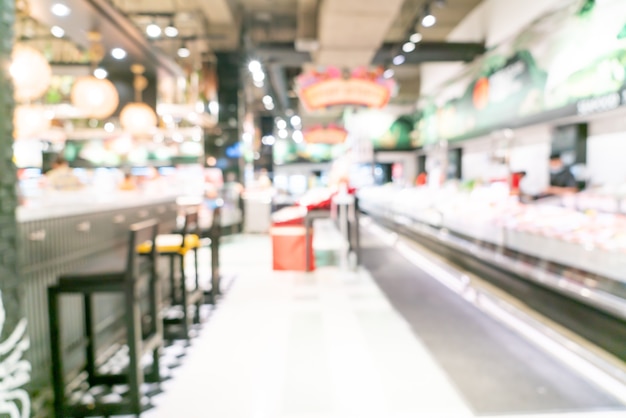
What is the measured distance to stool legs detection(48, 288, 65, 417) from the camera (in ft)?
7.63

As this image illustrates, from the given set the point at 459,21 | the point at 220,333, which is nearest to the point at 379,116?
the point at 459,21

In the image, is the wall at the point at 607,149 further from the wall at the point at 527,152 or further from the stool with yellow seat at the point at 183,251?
the stool with yellow seat at the point at 183,251

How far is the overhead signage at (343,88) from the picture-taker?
684cm

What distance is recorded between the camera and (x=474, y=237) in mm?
4809

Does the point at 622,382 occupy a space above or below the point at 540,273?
below

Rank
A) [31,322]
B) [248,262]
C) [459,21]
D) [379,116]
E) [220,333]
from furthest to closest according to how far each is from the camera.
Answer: [379,116] < [459,21] < [248,262] < [220,333] < [31,322]

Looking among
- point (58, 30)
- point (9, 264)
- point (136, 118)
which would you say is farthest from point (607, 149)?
point (58, 30)

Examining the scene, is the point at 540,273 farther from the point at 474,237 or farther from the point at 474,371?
the point at 474,237

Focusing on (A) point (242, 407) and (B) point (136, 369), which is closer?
(B) point (136, 369)

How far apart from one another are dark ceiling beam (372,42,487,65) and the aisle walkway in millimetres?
6592

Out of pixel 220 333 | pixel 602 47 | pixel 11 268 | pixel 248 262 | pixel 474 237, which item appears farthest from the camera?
pixel 248 262

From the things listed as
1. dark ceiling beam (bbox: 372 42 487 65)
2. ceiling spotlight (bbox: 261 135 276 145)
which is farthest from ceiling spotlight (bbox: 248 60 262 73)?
ceiling spotlight (bbox: 261 135 276 145)

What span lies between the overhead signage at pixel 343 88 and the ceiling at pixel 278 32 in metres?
1.00

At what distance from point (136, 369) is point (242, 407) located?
2.02ft
